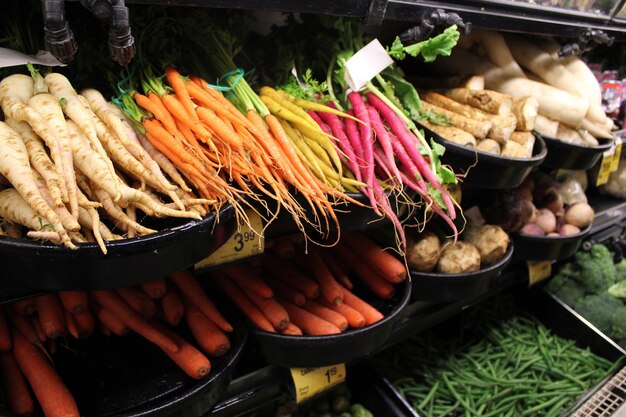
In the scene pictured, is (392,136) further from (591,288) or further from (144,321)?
(591,288)

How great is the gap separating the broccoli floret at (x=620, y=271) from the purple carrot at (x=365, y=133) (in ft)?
6.10

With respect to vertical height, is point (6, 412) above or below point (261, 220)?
below

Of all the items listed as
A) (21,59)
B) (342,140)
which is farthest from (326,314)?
(21,59)

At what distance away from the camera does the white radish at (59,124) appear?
876 mm

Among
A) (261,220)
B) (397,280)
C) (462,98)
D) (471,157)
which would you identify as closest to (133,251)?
(261,220)

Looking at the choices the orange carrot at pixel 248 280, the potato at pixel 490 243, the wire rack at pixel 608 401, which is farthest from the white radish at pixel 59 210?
the wire rack at pixel 608 401

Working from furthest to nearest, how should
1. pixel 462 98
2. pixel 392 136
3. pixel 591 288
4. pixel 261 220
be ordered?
pixel 591 288 < pixel 462 98 < pixel 392 136 < pixel 261 220

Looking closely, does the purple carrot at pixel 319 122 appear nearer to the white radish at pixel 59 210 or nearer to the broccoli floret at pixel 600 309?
the white radish at pixel 59 210

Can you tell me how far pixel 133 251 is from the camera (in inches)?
32.6

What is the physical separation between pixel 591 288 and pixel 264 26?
6.44 feet

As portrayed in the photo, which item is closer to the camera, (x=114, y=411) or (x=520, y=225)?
(x=114, y=411)

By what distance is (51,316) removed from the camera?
47.4 inches

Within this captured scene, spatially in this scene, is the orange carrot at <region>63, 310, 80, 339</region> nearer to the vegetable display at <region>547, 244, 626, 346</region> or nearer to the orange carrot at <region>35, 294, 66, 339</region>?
the orange carrot at <region>35, 294, 66, 339</region>

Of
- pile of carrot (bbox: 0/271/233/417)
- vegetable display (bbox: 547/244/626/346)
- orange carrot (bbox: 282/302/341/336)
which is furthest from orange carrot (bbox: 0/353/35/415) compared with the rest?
vegetable display (bbox: 547/244/626/346)
